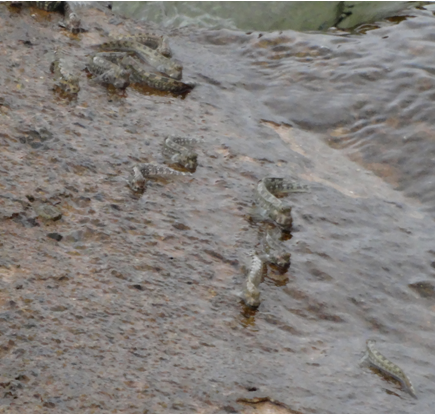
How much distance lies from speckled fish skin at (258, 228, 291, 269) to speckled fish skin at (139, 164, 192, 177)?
1542 mm

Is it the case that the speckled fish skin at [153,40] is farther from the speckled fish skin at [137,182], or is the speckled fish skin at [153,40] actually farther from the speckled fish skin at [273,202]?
the speckled fish skin at [137,182]

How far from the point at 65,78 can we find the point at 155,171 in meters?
2.45

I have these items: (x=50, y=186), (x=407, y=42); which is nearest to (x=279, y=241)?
(x=50, y=186)

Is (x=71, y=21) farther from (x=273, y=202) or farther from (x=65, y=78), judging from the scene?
(x=273, y=202)

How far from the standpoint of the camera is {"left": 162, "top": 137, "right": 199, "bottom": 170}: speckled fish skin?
7.04 meters

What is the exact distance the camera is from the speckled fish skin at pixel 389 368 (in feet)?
15.6

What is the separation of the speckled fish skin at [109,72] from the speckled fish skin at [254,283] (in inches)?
174

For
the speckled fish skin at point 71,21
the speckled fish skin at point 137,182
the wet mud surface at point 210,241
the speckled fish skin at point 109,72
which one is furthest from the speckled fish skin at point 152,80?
the speckled fish skin at point 137,182

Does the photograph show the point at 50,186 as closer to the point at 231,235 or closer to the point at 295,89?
the point at 231,235

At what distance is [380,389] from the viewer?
4.69m

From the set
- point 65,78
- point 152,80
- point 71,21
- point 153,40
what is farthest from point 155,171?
point 153,40

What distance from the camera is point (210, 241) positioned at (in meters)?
5.98

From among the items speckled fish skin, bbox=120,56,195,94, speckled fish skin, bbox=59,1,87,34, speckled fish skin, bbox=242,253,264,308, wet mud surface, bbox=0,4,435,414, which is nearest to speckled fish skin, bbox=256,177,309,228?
wet mud surface, bbox=0,4,435,414

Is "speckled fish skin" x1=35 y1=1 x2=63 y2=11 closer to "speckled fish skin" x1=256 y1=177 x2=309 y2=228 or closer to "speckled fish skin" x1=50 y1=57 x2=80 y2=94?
"speckled fish skin" x1=50 y1=57 x2=80 y2=94
